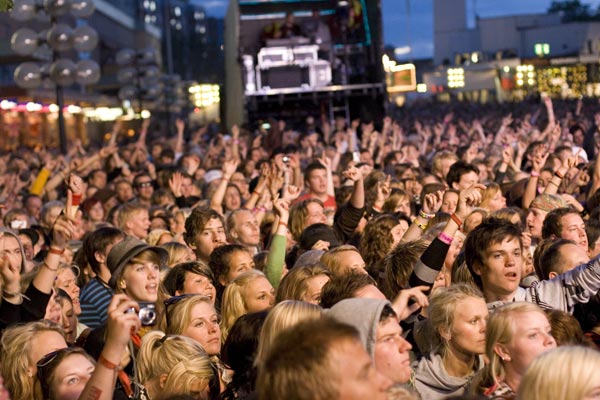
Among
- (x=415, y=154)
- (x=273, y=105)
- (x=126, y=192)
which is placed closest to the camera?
(x=126, y=192)

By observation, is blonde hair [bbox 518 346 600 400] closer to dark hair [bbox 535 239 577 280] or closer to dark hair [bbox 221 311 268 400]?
dark hair [bbox 221 311 268 400]

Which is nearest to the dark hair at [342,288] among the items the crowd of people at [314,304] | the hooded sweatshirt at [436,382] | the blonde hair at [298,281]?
the crowd of people at [314,304]

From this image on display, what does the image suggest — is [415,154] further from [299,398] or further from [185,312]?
[299,398]

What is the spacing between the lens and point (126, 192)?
46.5 feet

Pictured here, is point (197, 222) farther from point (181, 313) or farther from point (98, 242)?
point (181, 313)

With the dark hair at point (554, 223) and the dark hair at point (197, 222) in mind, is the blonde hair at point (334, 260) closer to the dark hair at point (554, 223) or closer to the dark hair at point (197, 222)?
the dark hair at point (554, 223)

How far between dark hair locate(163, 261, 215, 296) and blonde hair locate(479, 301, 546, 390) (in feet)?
7.40

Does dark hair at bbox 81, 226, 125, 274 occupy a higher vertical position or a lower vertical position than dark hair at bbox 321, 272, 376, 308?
lower

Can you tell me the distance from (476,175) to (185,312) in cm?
500

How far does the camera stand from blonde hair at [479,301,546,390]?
17.1ft

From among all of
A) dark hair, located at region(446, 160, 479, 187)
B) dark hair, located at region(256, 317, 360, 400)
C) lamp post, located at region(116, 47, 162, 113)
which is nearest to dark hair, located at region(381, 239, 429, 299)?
dark hair, located at region(256, 317, 360, 400)

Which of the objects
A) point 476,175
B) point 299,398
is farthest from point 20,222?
point 299,398

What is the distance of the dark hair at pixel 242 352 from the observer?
5195 mm

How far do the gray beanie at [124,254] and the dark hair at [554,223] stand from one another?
2401 millimetres
